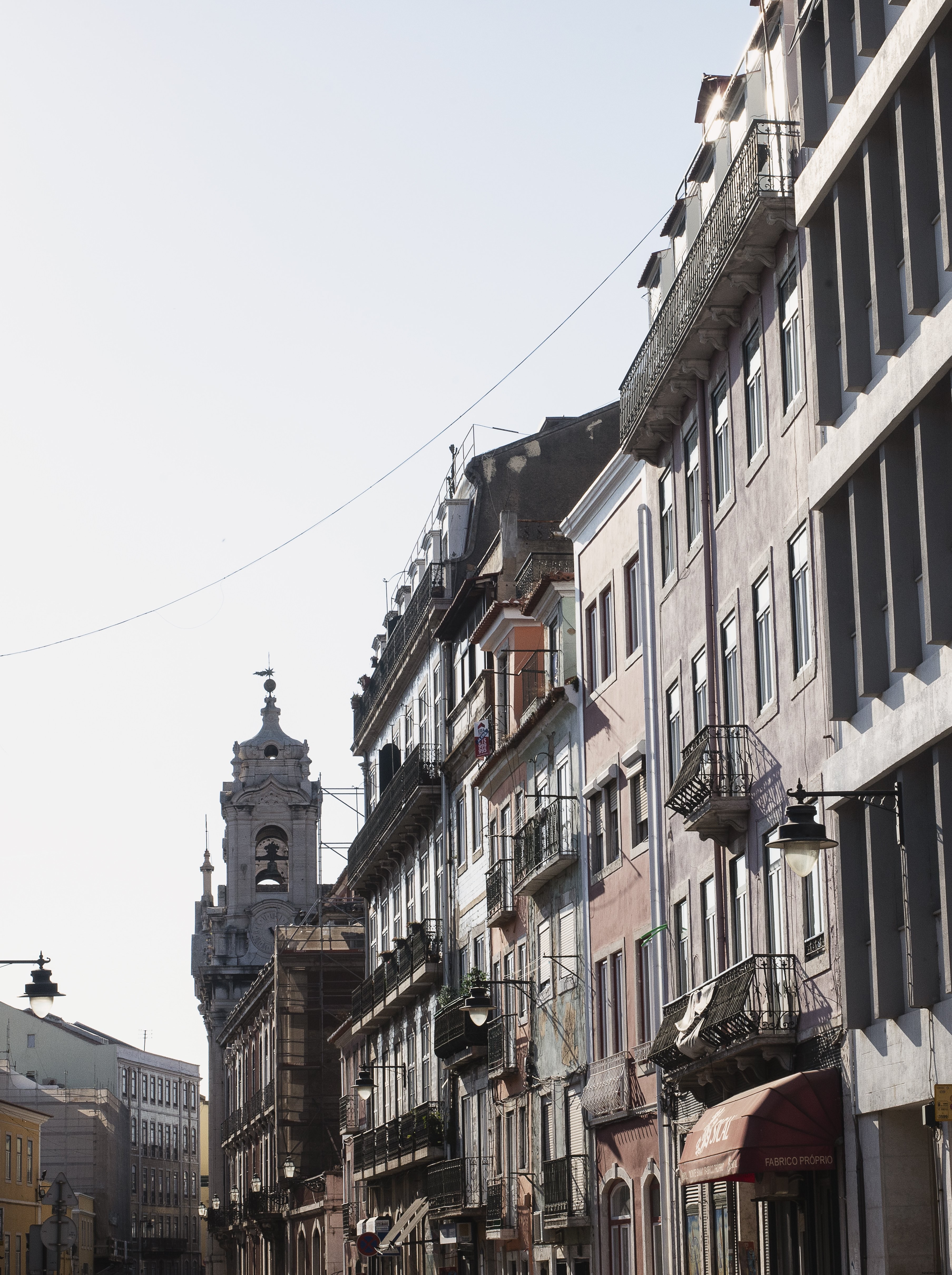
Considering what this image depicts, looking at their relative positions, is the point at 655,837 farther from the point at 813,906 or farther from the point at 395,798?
the point at 395,798

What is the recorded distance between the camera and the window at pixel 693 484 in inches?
1052

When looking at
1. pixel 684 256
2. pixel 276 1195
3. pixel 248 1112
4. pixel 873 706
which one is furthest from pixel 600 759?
pixel 248 1112

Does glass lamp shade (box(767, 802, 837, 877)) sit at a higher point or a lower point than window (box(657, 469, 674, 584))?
lower

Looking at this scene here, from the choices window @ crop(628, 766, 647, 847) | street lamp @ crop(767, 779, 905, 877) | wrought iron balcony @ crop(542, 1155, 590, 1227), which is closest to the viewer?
street lamp @ crop(767, 779, 905, 877)

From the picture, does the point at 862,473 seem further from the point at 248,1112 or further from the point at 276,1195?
the point at 248,1112

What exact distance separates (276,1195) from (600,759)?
4654 cm

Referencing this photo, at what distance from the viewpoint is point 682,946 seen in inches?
1069

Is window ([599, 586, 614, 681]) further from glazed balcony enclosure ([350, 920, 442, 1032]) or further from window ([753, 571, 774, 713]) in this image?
glazed balcony enclosure ([350, 920, 442, 1032])

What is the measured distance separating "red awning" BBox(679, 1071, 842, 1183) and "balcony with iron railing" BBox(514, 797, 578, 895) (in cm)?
1190

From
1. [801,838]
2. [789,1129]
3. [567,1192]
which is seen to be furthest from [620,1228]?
[801,838]

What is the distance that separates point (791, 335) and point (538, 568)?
1589cm

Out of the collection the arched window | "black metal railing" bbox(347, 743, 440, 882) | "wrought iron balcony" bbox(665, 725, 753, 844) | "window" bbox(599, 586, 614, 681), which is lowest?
the arched window

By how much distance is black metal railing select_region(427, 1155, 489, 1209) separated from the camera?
39.5 metres

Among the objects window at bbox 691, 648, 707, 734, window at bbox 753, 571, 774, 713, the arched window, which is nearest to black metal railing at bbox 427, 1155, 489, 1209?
the arched window
